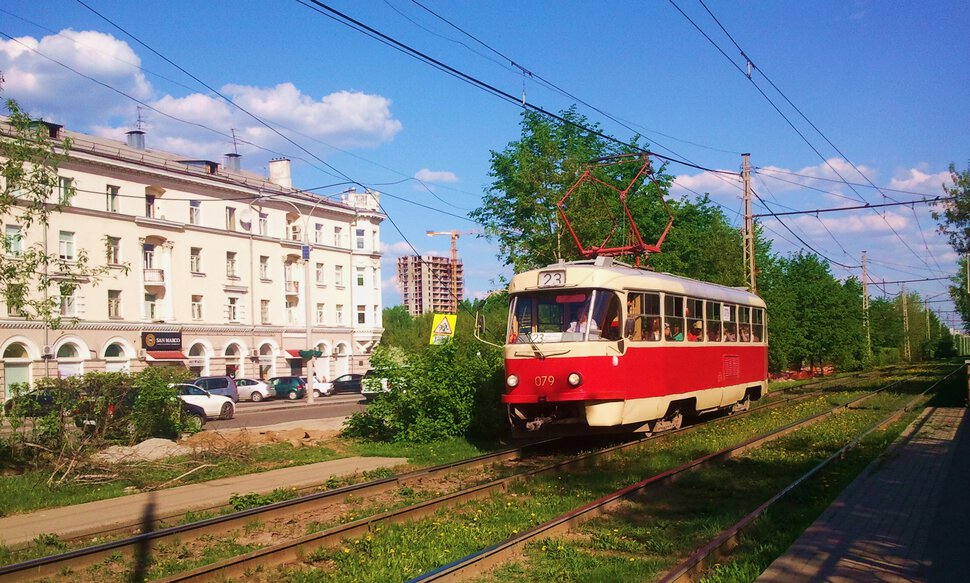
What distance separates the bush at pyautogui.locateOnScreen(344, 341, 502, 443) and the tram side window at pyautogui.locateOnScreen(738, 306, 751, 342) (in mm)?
6359

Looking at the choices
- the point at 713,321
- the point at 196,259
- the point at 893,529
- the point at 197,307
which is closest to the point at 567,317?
the point at 713,321

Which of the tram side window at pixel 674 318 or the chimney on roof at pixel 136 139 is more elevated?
the chimney on roof at pixel 136 139

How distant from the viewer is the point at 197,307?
52312 mm

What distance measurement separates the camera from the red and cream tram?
45.4ft

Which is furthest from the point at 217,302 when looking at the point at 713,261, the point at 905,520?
the point at 905,520

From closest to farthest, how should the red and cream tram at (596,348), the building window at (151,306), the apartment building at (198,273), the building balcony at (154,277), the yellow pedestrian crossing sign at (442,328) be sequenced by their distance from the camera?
the red and cream tram at (596,348) → the yellow pedestrian crossing sign at (442,328) → the apartment building at (198,273) → the building balcony at (154,277) → the building window at (151,306)

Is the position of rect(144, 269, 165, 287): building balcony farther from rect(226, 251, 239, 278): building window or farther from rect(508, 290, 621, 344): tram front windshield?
rect(508, 290, 621, 344): tram front windshield

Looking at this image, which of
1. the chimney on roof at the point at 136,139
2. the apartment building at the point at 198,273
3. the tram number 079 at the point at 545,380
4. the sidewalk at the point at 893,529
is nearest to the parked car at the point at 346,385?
the apartment building at the point at 198,273

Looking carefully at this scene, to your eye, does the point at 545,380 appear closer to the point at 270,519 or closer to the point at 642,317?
the point at 642,317

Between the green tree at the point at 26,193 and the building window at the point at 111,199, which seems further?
the building window at the point at 111,199

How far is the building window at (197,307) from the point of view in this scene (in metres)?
52.0

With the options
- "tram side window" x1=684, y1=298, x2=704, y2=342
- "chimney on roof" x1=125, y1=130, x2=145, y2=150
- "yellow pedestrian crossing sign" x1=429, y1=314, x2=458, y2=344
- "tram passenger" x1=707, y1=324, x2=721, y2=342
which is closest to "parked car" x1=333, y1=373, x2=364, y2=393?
"chimney on roof" x1=125, y1=130, x2=145, y2=150

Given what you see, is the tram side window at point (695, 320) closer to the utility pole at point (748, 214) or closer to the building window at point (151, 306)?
the utility pole at point (748, 214)

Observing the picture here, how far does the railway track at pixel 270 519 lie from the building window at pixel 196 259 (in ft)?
140
